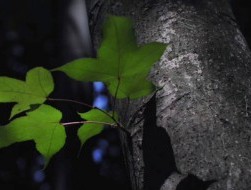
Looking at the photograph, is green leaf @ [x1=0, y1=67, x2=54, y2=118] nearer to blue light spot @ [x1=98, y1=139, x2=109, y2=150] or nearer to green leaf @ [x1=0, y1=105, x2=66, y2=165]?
green leaf @ [x1=0, y1=105, x2=66, y2=165]

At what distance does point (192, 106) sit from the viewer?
1.39ft

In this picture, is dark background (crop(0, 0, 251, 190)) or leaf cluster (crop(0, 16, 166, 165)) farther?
dark background (crop(0, 0, 251, 190))

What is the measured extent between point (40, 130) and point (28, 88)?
0.19ft

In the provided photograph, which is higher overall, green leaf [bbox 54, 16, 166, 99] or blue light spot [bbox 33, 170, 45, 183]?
green leaf [bbox 54, 16, 166, 99]

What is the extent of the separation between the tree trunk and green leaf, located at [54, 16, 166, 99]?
3 cm

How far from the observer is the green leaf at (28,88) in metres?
0.51

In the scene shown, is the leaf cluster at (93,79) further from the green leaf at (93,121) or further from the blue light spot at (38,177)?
the blue light spot at (38,177)

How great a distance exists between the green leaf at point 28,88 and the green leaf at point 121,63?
7cm

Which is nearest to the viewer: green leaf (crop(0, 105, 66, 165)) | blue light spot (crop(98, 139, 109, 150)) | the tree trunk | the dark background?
the tree trunk

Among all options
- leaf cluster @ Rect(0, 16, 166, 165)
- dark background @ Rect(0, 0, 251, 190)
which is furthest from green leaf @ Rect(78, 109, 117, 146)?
dark background @ Rect(0, 0, 251, 190)

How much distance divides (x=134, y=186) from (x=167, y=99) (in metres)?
0.11

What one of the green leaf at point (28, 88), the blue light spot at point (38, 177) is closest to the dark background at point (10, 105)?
the blue light spot at point (38, 177)

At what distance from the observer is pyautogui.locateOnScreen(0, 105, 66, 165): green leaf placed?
0.50 metres

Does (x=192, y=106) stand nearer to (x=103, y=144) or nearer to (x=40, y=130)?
(x=40, y=130)
